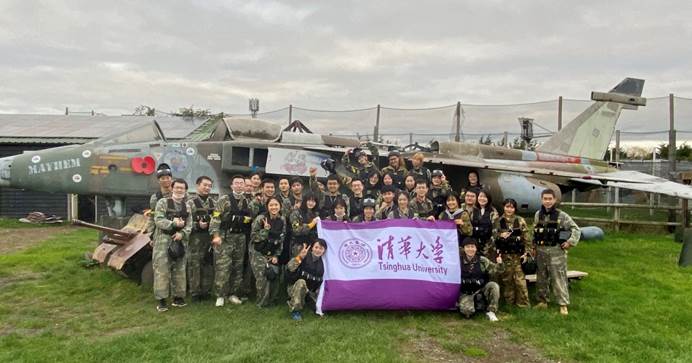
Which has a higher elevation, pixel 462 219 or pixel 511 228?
pixel 462 219

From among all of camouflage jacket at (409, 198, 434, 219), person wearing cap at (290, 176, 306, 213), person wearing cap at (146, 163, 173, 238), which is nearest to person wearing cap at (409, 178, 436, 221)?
camouflage jacket at (409, 198, 434, 219)

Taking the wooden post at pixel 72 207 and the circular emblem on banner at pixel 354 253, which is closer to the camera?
the circular emblem on banner at pixel 354 253

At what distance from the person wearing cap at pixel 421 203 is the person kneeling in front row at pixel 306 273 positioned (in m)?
1.70

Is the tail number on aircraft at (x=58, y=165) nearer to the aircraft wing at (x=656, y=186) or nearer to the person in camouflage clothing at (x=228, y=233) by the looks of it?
the person in camouflage clothing at (x=228, y=233)

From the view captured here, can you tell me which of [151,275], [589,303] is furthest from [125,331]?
[589,303]

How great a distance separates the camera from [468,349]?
5.51 metres

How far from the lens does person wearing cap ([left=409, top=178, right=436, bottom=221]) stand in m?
7.59

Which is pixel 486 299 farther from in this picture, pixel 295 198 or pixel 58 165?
pixel 58 165

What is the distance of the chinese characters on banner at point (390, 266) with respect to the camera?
6500 mm

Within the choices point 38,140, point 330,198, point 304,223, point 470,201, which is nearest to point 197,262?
point 304,223

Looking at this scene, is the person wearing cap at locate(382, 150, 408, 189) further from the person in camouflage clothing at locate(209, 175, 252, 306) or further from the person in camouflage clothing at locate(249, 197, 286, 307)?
the person in camouflage clothing at locate(209, 175, 252, 306)

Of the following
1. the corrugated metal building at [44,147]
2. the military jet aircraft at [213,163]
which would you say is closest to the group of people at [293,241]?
the military jet aircraft at [213,163]

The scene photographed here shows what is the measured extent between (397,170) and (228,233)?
3.29 meters

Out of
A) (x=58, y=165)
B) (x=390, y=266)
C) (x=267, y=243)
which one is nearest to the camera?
(x=390, y=266)
